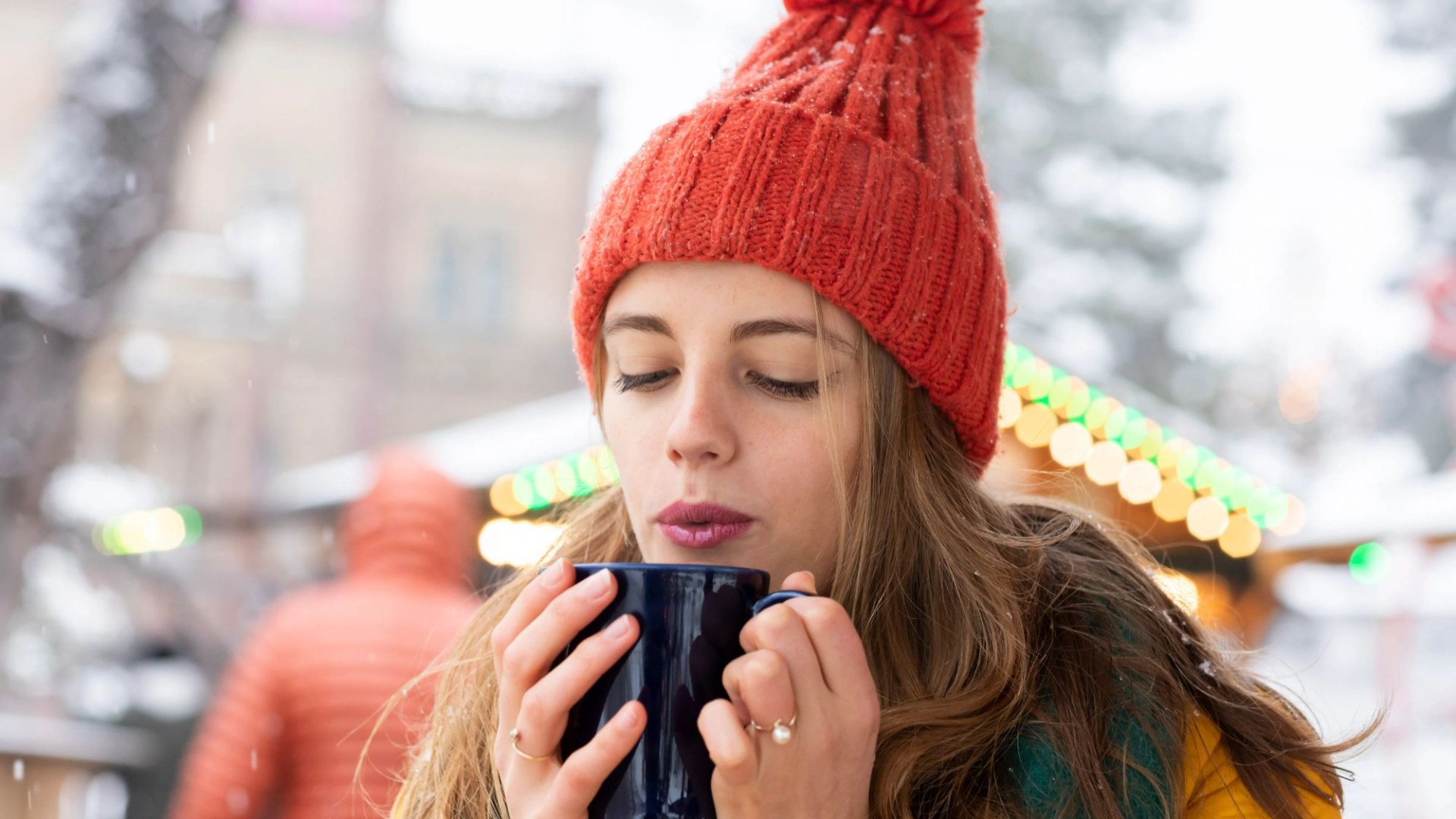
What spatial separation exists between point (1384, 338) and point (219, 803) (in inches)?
646

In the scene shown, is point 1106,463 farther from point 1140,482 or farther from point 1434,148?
point 1434,148

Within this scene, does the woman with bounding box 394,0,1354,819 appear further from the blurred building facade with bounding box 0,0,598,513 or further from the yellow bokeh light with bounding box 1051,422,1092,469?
the blurred building facade with bounding box 0,0,598,513

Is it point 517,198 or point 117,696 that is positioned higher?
point 517,198

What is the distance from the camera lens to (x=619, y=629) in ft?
3.75

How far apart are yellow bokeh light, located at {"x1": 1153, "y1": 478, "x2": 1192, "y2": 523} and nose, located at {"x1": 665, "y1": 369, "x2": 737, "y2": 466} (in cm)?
414

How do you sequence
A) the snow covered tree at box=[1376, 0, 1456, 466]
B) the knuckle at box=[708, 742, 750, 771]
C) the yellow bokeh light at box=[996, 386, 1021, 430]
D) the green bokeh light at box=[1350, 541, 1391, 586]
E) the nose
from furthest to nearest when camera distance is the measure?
1. the snow covered tree at box=[1376, 0, 1456, 466]
2. the green bokeh light at box=[1350, 541, 1391, 586]
3. the yellow bokeh light at box=[996, 386, 1021, 430]
4. the nose
5. the knuckle at box=[708, 742, 750, 771]

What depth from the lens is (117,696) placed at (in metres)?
7.15

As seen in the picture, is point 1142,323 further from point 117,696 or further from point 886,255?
point 886,255

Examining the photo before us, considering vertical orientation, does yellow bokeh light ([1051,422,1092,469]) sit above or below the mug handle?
above

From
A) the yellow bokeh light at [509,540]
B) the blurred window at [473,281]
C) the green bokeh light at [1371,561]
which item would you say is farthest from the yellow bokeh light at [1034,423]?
the blurred window at [473,281]

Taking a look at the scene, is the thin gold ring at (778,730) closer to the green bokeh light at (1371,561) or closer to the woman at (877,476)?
the woman at (877,476)

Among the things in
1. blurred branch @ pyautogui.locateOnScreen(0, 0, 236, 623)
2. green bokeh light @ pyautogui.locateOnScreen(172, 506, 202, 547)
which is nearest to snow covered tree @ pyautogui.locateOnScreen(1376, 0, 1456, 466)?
green bokeh light @ pyautogui.locateOnScreen(172, 506, 202, 547)

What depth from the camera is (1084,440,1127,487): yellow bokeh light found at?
511 cm

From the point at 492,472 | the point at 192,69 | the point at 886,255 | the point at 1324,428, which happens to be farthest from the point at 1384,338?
the point at 886,255
